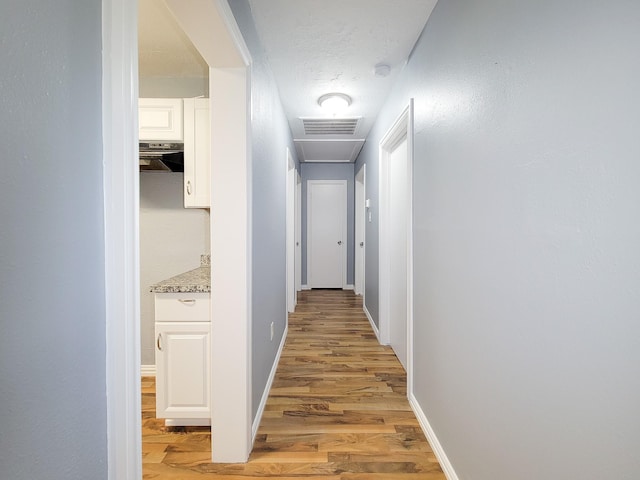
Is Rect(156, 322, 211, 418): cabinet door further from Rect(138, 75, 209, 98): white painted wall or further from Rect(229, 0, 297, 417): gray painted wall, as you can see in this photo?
Rect(138, 75, 209, 98): white painted wall

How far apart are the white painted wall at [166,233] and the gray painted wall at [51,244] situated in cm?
199

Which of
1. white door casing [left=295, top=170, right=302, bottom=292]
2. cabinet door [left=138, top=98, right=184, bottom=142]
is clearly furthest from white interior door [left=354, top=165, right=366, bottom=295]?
cabinet door [left=138, top=98, right=184, bottom=142]

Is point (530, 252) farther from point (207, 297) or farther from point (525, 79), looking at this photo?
point (207, 297)

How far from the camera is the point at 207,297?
1.72 meters

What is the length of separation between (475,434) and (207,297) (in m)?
1.41

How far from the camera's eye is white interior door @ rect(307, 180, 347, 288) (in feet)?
18.8

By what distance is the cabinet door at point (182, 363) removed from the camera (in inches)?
67.6

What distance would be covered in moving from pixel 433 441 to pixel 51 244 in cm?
189

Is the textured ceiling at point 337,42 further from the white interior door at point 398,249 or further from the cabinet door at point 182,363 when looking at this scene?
the cabinet door at point 182,363

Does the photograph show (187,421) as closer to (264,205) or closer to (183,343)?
(183,343)

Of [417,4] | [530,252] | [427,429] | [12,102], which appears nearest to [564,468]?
Result: [530,252]

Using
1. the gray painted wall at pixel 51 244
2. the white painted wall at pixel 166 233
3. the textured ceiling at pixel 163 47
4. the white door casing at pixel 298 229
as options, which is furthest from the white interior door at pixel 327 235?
the gray painted wall at pixel 51 244

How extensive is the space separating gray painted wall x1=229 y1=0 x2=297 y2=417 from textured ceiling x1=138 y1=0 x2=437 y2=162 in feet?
0.43

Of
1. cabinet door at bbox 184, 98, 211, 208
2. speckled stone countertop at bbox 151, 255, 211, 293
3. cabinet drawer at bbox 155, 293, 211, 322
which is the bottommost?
cabinet drawer at bbox 155, 293, 211, 322
